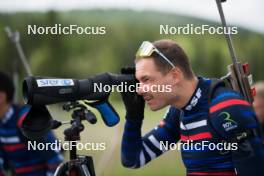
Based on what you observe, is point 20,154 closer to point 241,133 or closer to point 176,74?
point 176,74

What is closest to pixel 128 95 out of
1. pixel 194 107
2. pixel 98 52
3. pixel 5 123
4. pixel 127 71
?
pixel 127 71

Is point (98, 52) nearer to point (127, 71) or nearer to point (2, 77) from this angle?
point (2, 77)

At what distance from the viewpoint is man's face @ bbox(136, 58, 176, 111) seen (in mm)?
2676

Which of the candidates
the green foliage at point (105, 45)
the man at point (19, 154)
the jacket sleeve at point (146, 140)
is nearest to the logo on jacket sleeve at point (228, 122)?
the jacket sleeve at point (146, 140)

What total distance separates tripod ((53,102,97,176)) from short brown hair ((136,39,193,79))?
371 mm

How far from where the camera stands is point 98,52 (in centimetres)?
644

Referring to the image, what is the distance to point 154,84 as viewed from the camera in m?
2.69

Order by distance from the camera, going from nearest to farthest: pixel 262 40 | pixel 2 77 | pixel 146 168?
pixel 2 77
pixel 262 40
pixel 146 168

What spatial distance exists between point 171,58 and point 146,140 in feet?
1.45

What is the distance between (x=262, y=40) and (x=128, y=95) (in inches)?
147

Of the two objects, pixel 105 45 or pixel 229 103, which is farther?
pixel 105 45
